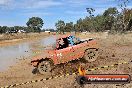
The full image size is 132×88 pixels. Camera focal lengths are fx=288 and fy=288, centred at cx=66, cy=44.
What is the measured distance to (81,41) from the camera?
636 inches

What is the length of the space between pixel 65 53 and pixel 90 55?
1.47m

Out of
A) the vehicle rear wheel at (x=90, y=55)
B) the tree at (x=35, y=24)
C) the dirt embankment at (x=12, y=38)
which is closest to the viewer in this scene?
the vehicle rear wheel at (x=90, y=55)

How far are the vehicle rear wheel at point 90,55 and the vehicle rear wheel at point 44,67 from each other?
83.4 inches

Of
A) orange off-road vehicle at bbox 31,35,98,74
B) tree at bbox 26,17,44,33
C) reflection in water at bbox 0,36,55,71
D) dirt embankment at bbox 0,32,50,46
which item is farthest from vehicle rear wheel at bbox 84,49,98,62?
tree at bbox 26,17,44,33

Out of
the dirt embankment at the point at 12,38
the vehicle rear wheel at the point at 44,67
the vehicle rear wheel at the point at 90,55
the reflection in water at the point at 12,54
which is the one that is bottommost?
the dirt embankment at the point at 12,38

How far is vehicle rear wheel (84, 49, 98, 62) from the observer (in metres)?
15.9

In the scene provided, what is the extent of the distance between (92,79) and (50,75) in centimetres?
491

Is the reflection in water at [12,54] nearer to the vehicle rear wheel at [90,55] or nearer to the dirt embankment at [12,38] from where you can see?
the vehicle rear wheel at [90,55]

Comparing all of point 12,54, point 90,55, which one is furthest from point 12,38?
point 90,55

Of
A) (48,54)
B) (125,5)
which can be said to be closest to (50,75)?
(48,54)

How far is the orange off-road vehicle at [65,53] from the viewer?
15453 mm

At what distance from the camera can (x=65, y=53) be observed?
15562mm

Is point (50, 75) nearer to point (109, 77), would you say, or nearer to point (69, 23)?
point (109, 77)

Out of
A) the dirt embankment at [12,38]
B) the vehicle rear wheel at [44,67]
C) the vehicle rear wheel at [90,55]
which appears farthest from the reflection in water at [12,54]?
the dirt embankment at [12,38]
